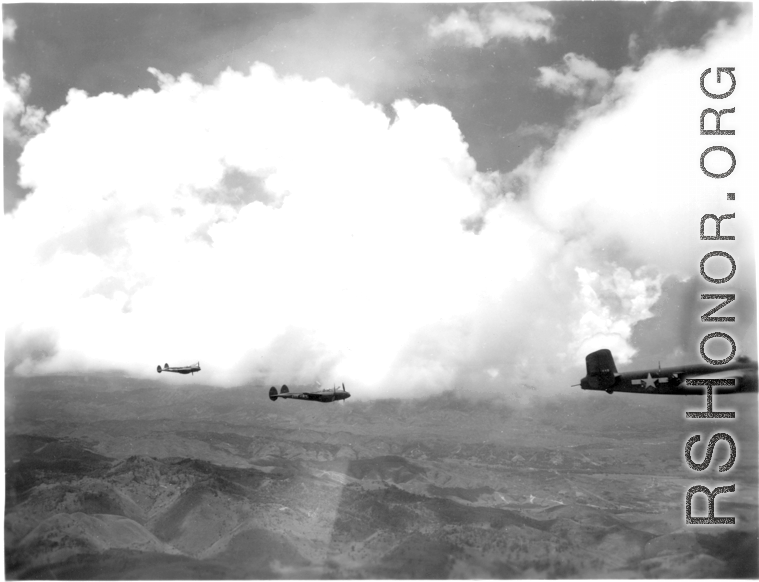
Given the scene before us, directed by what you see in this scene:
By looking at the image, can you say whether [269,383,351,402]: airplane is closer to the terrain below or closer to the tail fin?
the terrain below

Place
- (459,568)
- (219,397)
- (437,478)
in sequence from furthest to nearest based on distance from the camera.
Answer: (219,397) → (437,478) → (459,568)

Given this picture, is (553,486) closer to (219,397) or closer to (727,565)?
(727,565)

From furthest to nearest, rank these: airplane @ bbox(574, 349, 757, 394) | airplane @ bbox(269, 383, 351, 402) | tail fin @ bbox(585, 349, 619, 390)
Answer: airplane @ bbox(269, 383, 351, 402)
tail fin @ bbox(585, 349, 619, 390)
airplane @ bbox(574, 349, 757, 394)

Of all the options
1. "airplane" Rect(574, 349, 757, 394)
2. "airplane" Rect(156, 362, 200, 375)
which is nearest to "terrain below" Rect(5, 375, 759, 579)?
"airplane" Rect(574, 349, 757, 394)

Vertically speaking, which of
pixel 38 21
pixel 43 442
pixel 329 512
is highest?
pixel 38 21

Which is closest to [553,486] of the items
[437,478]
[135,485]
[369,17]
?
[437,478]

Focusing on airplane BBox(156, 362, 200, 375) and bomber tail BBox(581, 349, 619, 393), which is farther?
airplane BBox(156, 362, 200, 375)

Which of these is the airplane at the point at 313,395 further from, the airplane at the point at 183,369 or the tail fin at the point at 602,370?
the tail fin at the point at 602,370
